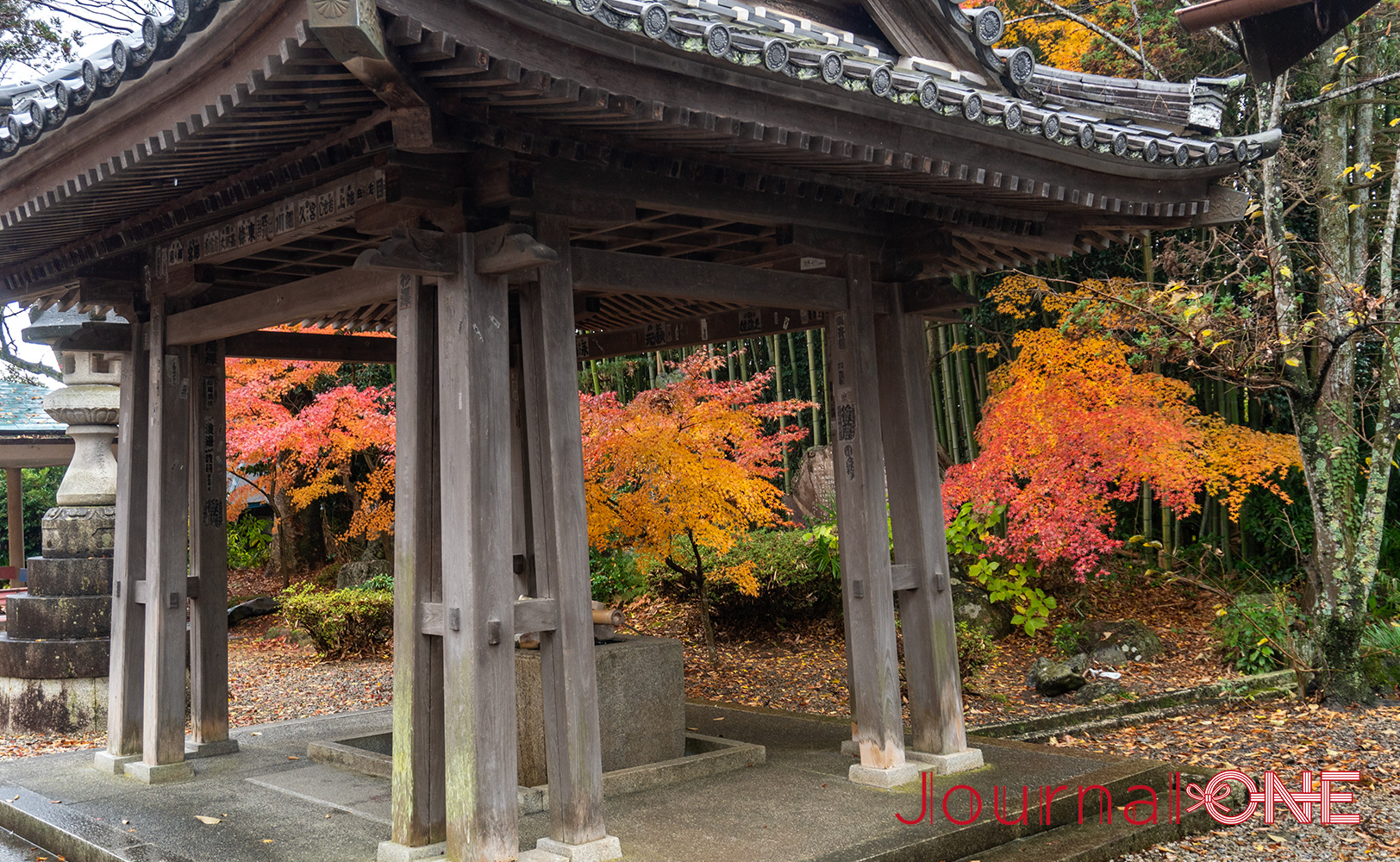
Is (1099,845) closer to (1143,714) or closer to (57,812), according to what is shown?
(1143,714)

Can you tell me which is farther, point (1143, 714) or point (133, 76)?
point (1143, 714)

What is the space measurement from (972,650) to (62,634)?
718 cm

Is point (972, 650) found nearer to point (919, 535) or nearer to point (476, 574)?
point (919, 535)

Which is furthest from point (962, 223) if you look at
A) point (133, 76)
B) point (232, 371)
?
point (232, 371)

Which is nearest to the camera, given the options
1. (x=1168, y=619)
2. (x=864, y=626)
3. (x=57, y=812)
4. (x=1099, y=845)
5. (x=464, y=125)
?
(x=464, y=125)

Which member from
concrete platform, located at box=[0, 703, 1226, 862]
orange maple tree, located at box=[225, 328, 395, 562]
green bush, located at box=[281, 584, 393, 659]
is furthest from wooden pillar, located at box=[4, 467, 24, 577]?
concrete platform, located at box=[0, 703, 1226, 862]

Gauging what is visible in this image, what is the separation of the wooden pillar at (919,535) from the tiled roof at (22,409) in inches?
504

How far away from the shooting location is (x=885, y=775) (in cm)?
551

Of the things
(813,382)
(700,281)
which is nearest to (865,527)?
(700,281)

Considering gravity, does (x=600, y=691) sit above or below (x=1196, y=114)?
below

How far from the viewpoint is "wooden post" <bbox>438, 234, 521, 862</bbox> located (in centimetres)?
418

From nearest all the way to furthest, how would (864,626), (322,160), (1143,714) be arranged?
1. (322,160)
2. (864,626)
3. (1143,714)

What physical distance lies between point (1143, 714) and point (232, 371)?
10.2 metres

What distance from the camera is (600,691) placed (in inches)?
227
